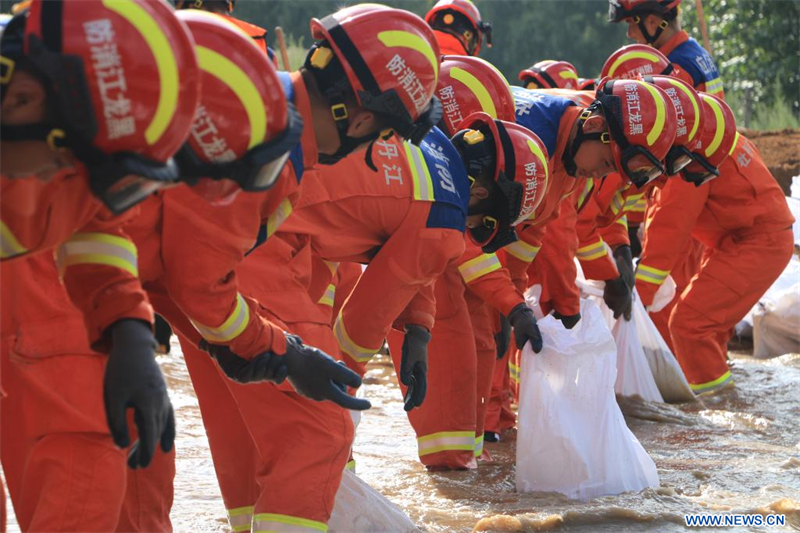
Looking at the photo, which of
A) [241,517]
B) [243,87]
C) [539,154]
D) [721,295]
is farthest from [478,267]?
[721,295]

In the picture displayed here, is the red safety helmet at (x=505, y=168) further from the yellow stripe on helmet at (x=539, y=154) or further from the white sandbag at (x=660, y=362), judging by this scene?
the white sandbag at (x=660, y=362)

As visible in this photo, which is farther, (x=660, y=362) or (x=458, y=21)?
(x=458, y=21)

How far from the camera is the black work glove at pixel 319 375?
11.2ft

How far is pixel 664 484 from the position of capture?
5262 millimetres

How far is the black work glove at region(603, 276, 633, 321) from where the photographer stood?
7.08m

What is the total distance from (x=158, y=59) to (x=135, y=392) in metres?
0.77

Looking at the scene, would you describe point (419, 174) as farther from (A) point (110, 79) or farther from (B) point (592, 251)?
(B) point (592, 251)

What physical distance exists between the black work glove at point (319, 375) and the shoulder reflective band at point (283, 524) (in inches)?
15.6

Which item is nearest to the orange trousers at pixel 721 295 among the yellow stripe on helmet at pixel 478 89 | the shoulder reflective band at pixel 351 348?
the yellow stripe on helmet at pixel 478 89

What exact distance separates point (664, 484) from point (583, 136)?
1.63 metres

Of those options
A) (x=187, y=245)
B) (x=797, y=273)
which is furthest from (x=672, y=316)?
(x=187, y=245)

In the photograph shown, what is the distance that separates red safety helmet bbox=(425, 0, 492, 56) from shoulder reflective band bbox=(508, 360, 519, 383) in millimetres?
2237

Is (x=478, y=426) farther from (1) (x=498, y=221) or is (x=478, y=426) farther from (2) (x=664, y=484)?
(1) (x=498, y=221)

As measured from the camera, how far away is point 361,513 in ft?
13.4
